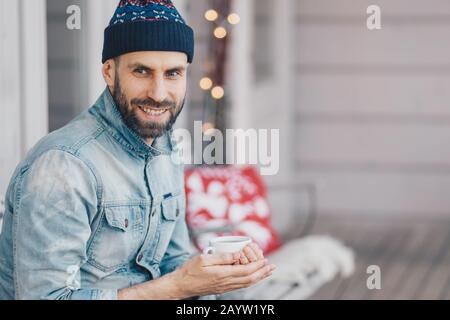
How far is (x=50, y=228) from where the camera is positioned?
1.85 metres

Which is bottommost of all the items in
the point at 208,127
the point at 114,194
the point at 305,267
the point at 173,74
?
the point at 305,267

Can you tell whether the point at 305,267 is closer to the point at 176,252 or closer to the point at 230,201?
the point at 230,201

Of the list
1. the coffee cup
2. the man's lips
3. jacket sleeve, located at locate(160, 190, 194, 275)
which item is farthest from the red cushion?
the man's lips

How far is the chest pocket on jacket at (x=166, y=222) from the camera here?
2.15 metres

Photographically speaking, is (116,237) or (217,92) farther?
(217,92)

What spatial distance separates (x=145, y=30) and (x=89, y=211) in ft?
1.19

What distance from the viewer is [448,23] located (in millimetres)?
6184

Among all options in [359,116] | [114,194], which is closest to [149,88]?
[114,194]

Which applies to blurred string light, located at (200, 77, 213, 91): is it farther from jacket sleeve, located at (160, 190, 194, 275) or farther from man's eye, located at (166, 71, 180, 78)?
man's eye, located at (166, 71, 180, 78)

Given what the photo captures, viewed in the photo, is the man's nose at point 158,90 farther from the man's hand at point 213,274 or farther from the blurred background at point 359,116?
the blurred background at point 359,116

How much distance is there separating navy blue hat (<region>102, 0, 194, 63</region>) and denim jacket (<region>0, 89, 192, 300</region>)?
13 cm
